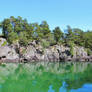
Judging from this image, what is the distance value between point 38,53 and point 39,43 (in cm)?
468

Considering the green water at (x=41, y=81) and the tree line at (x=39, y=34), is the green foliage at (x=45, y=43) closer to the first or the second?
the tree line at (x=39, y=34)

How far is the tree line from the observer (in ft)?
173

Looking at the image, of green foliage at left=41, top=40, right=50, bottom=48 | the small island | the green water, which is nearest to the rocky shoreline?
the small island

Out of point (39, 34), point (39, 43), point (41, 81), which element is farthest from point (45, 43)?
point (41, 81)

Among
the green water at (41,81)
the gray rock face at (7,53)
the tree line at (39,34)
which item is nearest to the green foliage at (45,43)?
the tree line at (39,34)

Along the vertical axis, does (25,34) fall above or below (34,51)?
above

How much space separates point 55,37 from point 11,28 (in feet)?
63.9

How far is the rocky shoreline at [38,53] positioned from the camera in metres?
46.4

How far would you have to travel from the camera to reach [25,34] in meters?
54.2

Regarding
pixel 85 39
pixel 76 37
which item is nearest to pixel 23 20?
pixel 76 37

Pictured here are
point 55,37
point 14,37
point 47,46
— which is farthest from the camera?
point 55,37

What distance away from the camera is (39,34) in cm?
5625

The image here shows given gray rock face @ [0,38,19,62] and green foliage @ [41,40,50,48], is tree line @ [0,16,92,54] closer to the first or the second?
green foliage @ [41,40,50,48]

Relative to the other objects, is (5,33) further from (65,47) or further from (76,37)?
(76,37)
